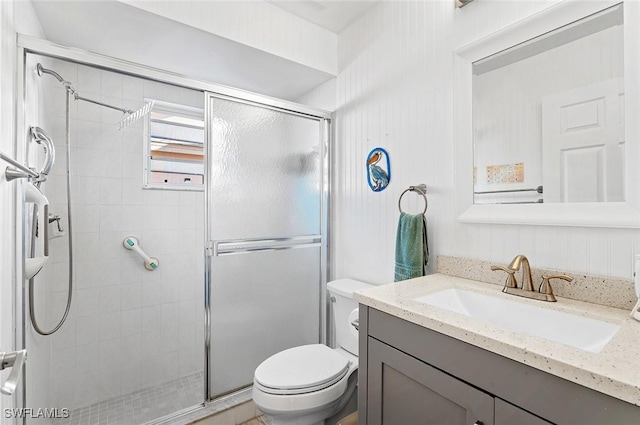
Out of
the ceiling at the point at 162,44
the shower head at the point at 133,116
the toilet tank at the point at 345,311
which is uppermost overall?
the ceiling at the point at 162,44

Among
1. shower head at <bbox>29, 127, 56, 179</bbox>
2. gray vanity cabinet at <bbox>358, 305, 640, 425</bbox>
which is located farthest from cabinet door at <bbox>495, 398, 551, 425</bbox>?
shower head at <bbox>29, 127, 56, 179</bbox>

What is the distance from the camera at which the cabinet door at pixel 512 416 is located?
71 centimetres

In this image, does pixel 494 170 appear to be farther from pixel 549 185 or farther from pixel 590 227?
pixel 590 227

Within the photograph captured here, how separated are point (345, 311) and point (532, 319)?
997 mm

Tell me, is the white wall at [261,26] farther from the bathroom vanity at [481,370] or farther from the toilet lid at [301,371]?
the toilet lid at [301,371]

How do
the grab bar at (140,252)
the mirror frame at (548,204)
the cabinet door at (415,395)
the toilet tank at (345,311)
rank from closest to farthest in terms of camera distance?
the cabinet door at (415,395)
the mirror frame at (548,204)
the toilet tank at (345,311)
the grab bar at (140,252)

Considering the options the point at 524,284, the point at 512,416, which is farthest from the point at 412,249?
the point at 512,416

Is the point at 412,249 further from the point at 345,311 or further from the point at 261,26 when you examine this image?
the point at 261,26

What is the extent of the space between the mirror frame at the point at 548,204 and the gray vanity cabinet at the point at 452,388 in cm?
68

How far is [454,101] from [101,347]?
252 centimetres

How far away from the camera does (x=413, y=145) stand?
171 cm

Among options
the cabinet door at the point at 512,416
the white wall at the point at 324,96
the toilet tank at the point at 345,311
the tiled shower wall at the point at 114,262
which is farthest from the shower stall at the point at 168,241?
the cabinet door at the point at 512,416

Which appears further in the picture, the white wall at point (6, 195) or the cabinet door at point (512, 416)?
the white wall at point (6, 195)

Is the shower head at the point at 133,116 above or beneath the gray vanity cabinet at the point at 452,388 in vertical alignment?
above
